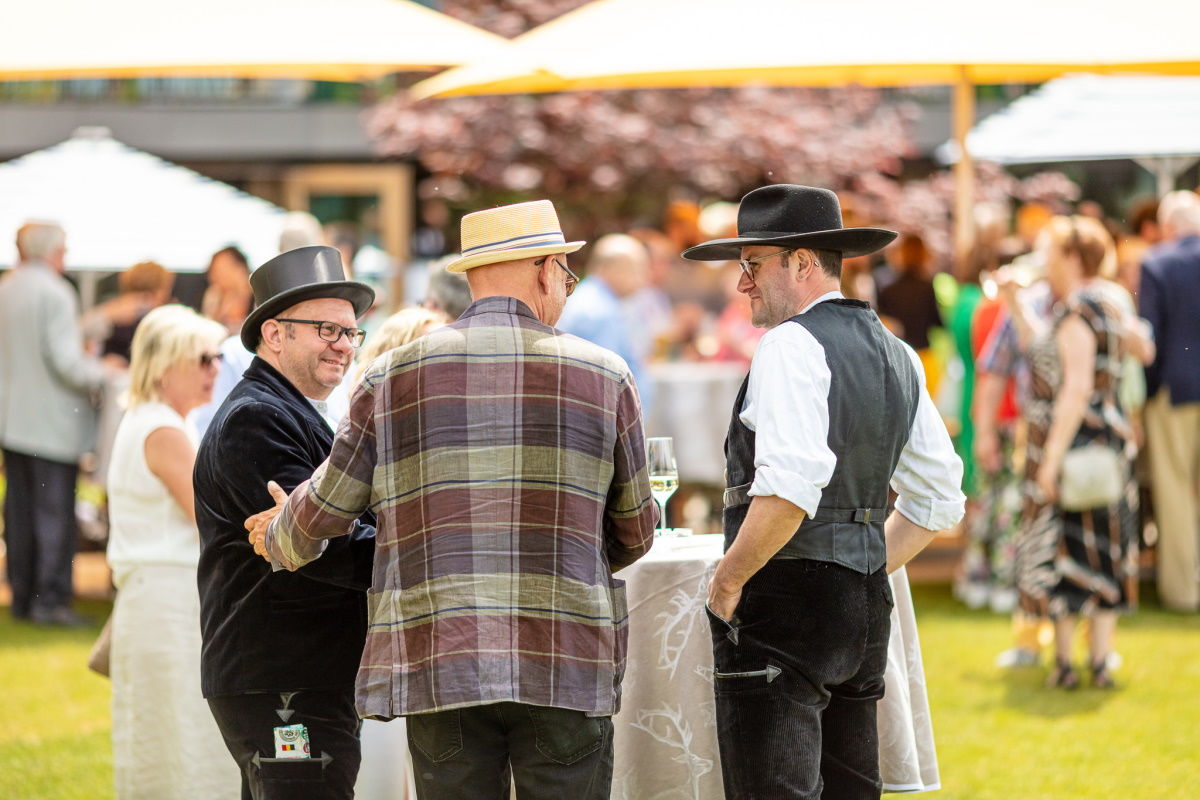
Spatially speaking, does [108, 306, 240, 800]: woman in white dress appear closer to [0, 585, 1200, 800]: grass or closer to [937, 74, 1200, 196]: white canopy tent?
[0, 585, 1200, 800]: grass

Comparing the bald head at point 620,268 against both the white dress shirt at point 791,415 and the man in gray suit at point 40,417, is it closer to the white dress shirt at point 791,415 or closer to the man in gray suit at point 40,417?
the man in gray suit at point 40,417

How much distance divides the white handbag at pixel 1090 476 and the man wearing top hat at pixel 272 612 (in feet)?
13.8


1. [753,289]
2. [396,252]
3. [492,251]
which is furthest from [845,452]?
[396,252]

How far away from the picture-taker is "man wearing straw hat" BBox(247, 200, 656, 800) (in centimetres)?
310

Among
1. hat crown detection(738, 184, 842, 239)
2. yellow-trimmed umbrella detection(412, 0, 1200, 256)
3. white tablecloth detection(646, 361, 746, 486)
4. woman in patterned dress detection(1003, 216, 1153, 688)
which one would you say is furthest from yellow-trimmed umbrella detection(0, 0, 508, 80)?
hat crown detection(738, 184, 842, 239)

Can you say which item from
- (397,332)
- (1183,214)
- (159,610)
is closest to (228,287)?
(159,610)

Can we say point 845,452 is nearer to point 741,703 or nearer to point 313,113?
point 741,703

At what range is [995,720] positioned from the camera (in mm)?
6574

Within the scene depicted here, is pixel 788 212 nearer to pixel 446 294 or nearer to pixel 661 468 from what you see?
pixel 661 468

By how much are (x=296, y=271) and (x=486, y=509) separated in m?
1.18

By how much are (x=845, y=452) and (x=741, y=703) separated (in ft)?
2.12

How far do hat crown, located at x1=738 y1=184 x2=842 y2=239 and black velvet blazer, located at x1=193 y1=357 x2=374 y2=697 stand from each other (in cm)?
120

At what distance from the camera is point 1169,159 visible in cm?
1286

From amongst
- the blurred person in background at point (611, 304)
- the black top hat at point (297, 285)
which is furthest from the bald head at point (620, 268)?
the black top hat at point (297, 285)
